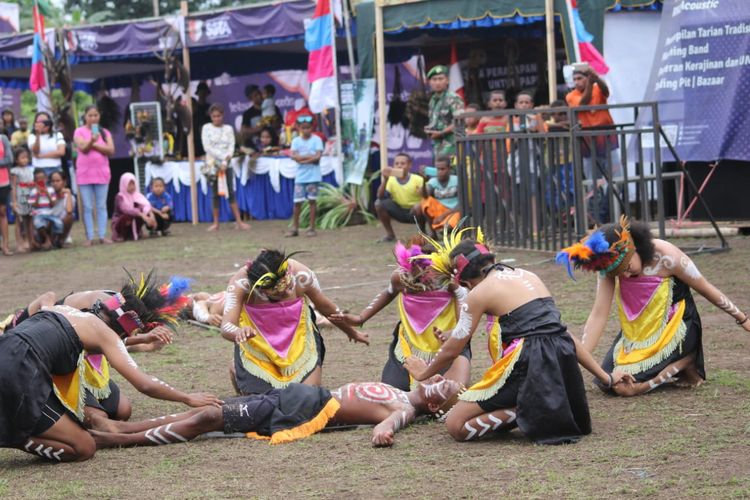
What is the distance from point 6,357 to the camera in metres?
5.55

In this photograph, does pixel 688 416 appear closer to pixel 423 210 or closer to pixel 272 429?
pixel 272 429

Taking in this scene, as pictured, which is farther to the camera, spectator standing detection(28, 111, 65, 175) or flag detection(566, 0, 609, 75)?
spectator standing detection(28, 111, 65, 175)

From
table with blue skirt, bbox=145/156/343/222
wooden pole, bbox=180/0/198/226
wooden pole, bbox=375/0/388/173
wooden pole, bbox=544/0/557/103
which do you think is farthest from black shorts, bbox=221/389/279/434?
wooden pole, bbox=180/0/198/226

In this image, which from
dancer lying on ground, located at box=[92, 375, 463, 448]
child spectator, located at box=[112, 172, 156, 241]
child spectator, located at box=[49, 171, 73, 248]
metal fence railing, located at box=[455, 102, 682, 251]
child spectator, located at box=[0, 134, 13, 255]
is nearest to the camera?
dancer lying on ground, located at box=[92, 375, 463, 448]

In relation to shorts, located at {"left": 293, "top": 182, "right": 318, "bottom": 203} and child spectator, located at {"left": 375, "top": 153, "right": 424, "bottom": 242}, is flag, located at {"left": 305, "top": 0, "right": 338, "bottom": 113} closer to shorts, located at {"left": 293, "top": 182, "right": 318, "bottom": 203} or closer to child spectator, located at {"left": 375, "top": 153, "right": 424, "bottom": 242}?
shorts, located at {"left": 293, "top": 182, "right": 318, "bottom": 203}

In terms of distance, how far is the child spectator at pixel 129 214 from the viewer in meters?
17.3

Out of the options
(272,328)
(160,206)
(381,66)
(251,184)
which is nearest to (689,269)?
(272,328)

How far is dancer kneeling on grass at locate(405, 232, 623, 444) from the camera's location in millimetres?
5629

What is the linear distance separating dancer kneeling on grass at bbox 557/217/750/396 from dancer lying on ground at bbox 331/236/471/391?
32.0 inches

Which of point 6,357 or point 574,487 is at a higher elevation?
point 6,357

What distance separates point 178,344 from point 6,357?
3.74m

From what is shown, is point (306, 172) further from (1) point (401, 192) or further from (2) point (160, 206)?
(2) point (160, 206)

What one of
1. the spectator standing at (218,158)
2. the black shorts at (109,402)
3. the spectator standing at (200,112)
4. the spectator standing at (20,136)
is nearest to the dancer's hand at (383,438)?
the black shorts at (109,402)

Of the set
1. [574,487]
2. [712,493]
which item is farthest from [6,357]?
[712,493]
